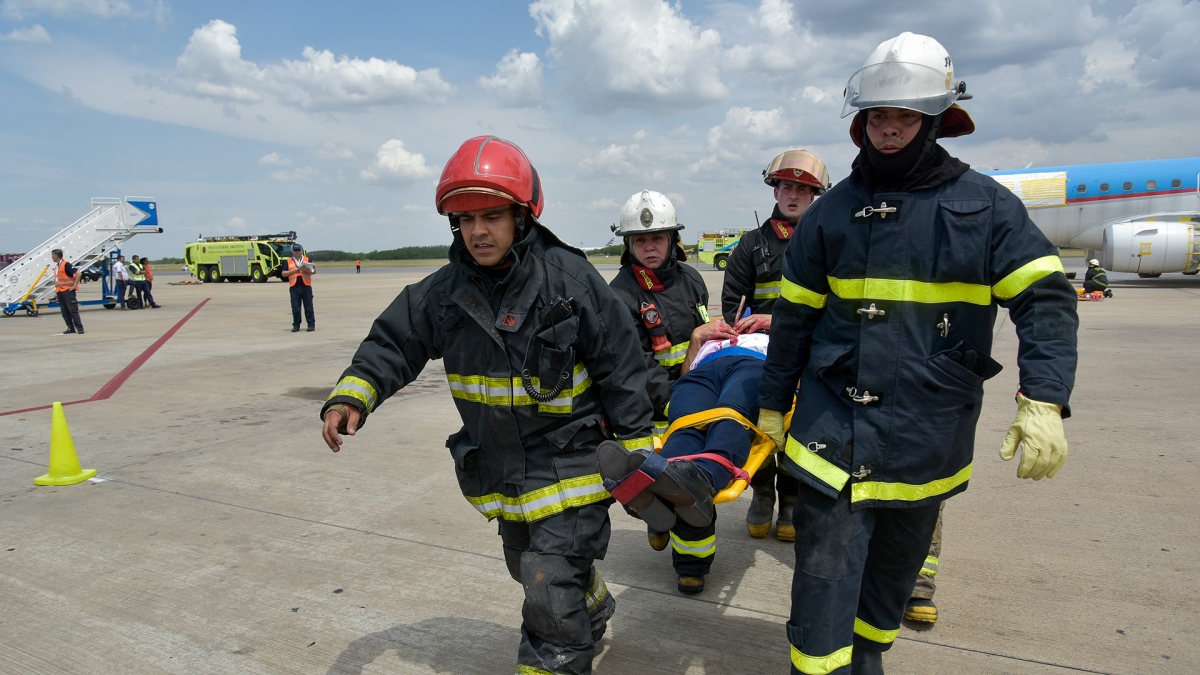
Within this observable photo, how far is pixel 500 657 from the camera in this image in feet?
9.78

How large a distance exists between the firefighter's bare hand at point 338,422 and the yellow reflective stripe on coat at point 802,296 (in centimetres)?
148

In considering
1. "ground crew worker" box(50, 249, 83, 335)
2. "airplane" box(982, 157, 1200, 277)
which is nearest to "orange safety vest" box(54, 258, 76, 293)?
"ground crew worker" box(50, 249, 83, 335)

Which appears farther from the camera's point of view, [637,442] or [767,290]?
[767,290]

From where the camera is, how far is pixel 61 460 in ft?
17.3

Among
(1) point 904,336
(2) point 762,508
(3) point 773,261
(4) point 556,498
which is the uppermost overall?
(3) point 773,261

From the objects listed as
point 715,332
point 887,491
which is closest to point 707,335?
point 715,332

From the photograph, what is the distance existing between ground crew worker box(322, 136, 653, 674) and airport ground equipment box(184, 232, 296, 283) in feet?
136

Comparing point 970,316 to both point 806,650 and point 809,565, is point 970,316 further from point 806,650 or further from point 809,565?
point 806,650

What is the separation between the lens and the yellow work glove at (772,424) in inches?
105

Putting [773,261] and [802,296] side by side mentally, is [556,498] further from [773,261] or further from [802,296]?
[773,261]

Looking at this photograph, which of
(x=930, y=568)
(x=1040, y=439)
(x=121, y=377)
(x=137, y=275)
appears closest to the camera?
(x=1040, y=439)

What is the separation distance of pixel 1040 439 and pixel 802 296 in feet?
2.60

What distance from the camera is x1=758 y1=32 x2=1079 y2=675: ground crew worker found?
84.2 inches

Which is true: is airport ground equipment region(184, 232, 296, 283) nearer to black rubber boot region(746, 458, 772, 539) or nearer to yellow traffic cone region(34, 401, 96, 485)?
yellow traffic cone region(34, 401, 96, 485)
